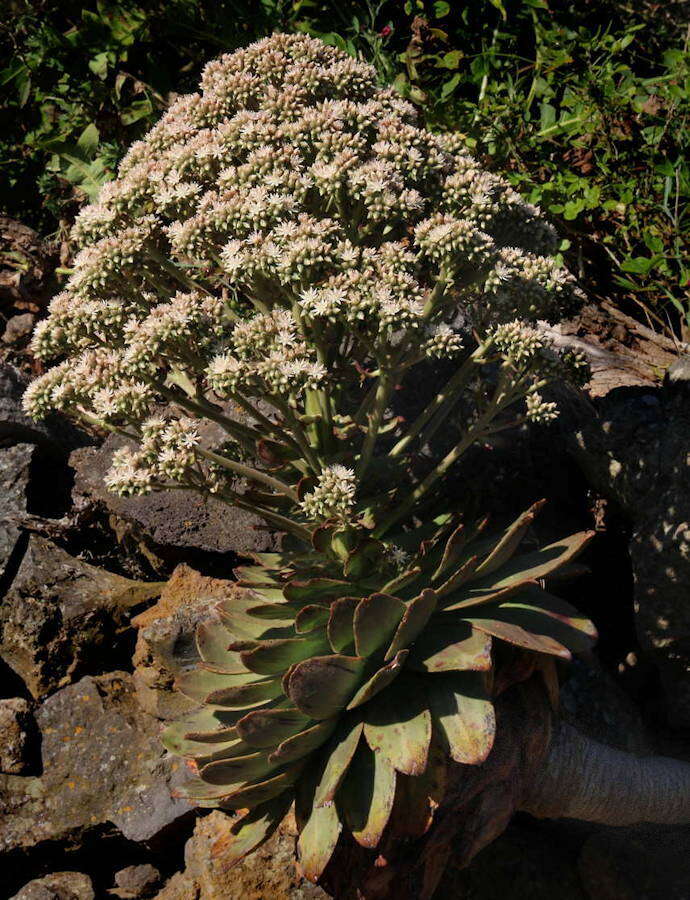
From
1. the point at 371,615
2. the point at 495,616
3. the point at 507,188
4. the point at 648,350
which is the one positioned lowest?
the point at 648,350

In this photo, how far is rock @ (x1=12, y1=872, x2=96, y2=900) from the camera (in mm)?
2928

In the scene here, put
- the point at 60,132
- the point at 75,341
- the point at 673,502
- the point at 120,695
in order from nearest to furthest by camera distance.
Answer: the point at 75,341
the point at 673,502
the point at 120,695
the point at 60,132

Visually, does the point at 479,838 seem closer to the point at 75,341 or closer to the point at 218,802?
the point at 218,802

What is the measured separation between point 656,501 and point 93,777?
7.46ft

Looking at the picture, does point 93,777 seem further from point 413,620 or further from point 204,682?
point 413,620

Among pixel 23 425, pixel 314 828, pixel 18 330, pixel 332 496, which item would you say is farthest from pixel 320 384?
pixel 18 330

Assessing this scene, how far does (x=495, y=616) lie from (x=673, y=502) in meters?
0.86

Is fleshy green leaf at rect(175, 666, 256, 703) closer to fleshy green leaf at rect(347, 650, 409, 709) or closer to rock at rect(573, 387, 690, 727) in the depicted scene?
fleshy green leaf at rect(347, 650, 409, 709)

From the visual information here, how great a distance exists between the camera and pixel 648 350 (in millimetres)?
4488

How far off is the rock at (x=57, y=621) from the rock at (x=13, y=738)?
0.14 m

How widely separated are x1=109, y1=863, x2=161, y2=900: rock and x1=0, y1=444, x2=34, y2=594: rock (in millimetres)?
1233

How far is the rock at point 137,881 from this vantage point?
297 centimetres

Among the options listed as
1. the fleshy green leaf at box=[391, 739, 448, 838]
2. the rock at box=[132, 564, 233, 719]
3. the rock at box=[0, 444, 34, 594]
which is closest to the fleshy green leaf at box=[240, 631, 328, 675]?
the fleshy green leaf at box=[391, 739, 448, 838]

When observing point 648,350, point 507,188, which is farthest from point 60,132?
point 648,350
